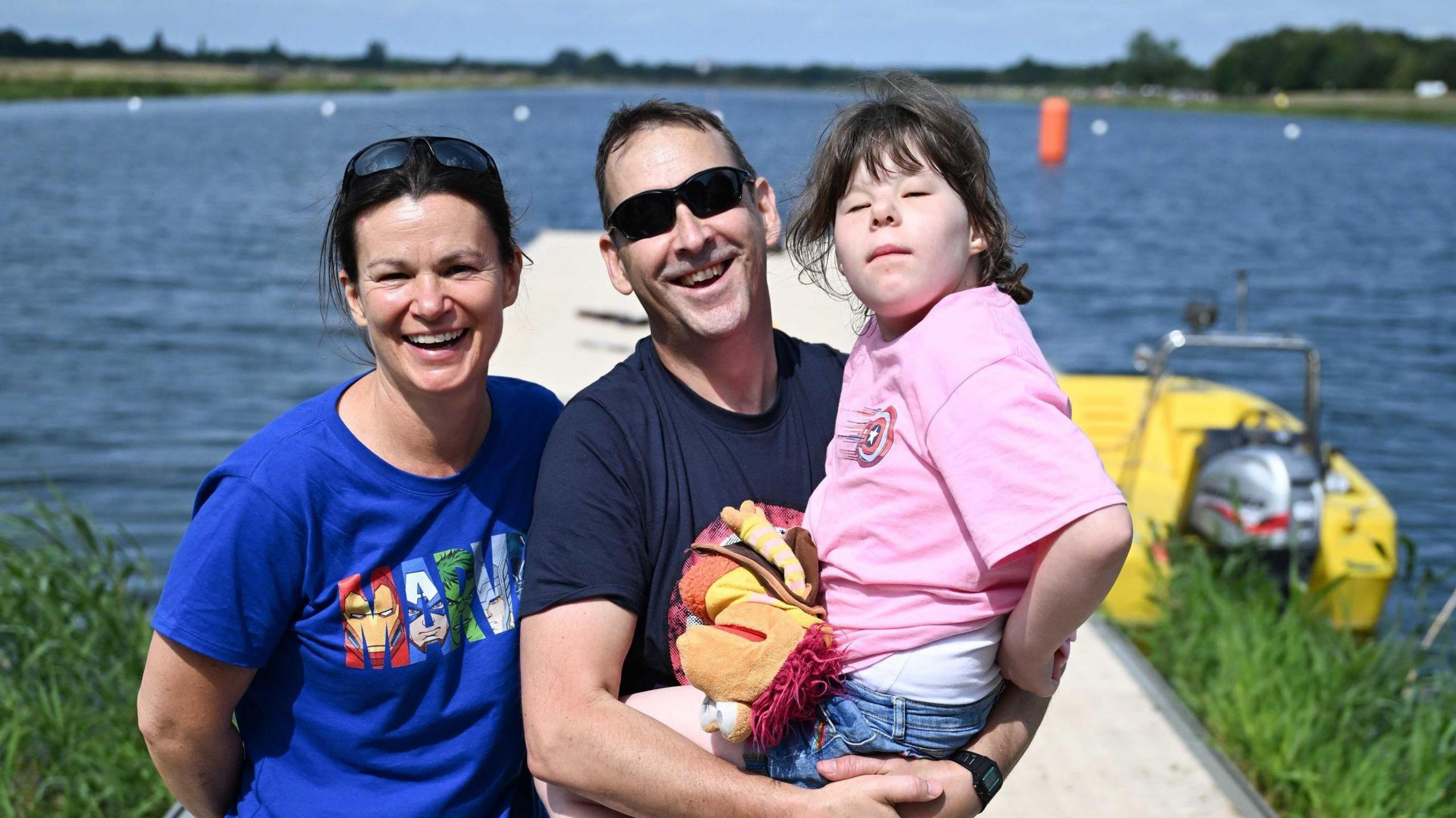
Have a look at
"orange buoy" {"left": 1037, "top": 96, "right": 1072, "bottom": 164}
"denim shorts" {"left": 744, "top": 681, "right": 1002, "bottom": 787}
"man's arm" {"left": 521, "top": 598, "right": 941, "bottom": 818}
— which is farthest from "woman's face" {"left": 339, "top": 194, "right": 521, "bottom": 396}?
"orange buoy" {"left": 1037, "top": 96, "right": 1072, "bottom": 164}

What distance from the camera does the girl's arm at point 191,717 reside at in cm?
205

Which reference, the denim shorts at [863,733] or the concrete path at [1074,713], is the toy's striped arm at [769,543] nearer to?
the denim shorts at [863,733]

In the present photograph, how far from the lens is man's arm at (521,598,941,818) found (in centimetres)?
195

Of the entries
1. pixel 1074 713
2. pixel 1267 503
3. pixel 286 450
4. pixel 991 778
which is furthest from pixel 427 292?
pixel 1267 503

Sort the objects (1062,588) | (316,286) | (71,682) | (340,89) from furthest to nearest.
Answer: (340,89) → (316,286) → (71,682) → (1062,588)

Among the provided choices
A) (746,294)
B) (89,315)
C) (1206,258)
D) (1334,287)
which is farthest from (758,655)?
(1206,258)

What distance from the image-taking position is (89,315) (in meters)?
15.8

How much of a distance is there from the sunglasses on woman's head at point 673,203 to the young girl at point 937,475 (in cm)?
19

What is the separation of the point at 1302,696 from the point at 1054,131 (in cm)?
3461

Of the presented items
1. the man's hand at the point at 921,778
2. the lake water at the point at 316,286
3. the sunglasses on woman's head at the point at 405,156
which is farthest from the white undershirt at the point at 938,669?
the sunglasses on woman's head at the point at 405,156

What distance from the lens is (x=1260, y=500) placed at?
584 cm

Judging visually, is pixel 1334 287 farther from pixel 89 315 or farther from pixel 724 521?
pixel 724 521

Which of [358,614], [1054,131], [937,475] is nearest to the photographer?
[937,475]

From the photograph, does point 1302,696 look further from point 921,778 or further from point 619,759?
point 619,759
